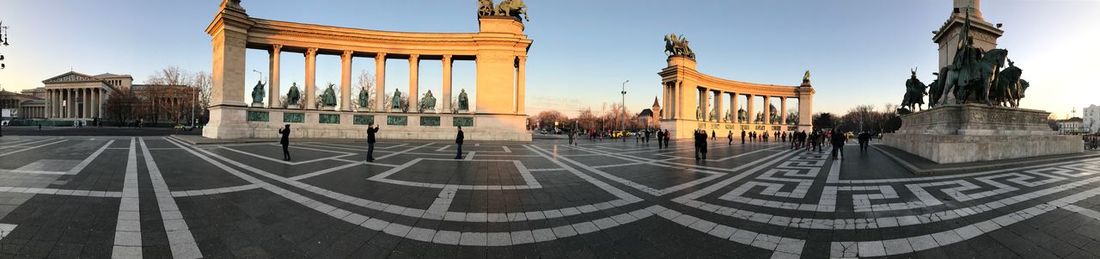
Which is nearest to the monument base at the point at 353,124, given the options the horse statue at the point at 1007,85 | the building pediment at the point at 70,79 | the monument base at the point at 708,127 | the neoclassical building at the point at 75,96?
the monument base at the point at 708,127

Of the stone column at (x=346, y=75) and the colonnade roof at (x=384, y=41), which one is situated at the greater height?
the colonnade roof at (x=384, y=41)

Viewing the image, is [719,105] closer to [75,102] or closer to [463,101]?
[463,101]

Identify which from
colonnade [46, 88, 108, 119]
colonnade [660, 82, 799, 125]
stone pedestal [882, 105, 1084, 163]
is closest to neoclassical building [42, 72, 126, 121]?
colonnade [46, 88, 108, 119]

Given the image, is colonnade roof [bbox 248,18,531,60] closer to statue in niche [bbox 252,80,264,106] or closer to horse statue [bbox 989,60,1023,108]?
statue in niche [bbox 252,80,264,106]

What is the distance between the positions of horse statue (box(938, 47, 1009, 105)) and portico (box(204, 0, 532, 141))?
24.7m

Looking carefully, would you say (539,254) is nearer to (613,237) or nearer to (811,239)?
(613,237)

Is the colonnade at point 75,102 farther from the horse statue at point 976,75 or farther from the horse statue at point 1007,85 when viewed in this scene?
the horse statue at point 1007,85

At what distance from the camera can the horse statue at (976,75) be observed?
52.2ft

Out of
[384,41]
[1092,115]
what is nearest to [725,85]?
[384,41]

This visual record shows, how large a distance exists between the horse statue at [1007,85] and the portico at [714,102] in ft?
99.2

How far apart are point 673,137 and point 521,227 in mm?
44991

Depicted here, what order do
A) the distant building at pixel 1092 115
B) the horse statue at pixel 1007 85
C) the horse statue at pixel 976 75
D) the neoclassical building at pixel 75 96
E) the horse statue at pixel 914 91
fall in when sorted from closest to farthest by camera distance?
the horse statue at pixel 976 75
the horse statue at pixel 1007 85
the horse statue at pixel 914 91
the neoclassical building at pixel 75 96
the distant building at pixel 1092 115

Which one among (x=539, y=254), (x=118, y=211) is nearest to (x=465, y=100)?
(x=118, y=211)

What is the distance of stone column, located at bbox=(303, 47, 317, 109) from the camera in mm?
30562
